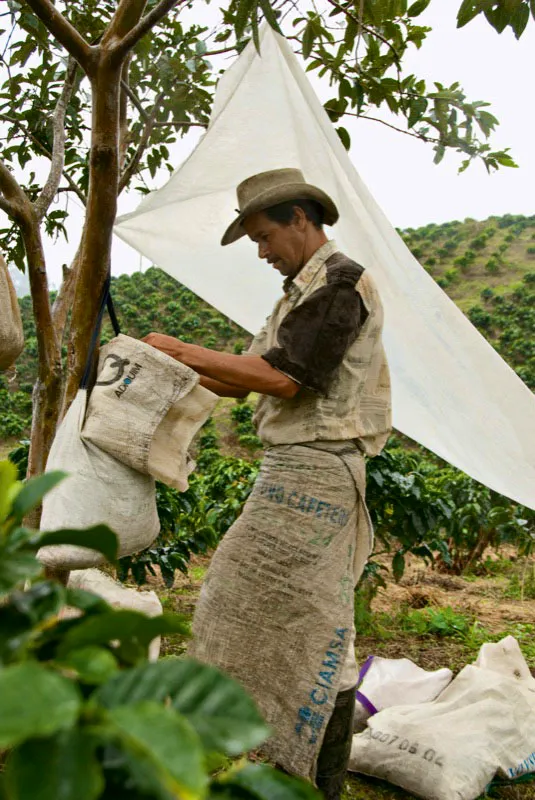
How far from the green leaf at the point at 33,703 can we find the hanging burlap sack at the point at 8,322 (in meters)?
1.27

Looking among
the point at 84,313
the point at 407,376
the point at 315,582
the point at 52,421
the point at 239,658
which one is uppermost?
the point at 407,376

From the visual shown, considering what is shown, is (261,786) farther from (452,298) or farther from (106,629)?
(452,298)

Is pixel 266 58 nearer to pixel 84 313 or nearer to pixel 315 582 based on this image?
pixel 84 313

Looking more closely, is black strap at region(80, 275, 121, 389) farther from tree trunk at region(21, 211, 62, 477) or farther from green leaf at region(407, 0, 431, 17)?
green leaf at region(407, 0, 431, 17)

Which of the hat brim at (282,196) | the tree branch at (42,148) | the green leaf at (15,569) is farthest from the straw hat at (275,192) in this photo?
the green leaf at (15,569)

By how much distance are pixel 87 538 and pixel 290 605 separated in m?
1.37

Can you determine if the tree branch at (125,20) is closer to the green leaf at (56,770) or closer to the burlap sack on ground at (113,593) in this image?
the burlap sack on ground at (113,593)

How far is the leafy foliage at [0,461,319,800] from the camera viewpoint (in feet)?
0.90

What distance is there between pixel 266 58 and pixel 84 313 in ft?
3.30

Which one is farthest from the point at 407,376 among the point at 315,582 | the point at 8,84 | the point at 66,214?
the point at 8,84

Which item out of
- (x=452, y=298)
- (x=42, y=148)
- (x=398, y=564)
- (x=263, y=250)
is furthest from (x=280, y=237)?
(x=452, y=298)

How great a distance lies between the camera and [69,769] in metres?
0.28

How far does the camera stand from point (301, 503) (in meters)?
1.77

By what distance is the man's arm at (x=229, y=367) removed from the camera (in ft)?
5.31
